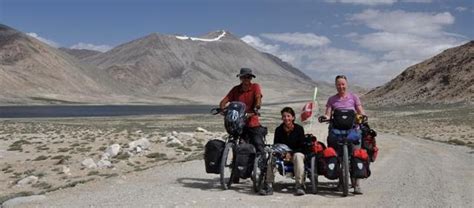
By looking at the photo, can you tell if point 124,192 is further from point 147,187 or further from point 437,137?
point 437,137

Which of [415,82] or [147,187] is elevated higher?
[415,82]

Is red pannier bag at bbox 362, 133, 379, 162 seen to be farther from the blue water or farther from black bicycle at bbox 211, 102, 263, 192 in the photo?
the blue water

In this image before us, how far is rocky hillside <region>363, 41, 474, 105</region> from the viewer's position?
109562mm

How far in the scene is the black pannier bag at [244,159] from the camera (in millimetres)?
11320

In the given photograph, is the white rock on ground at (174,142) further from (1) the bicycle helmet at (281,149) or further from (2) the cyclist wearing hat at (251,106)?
(1) the bicycle helmet at (281,149)

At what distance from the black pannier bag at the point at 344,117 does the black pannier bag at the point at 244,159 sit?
5.20 feet

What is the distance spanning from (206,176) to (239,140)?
2841mm

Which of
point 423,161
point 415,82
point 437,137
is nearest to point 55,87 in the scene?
point 415,82

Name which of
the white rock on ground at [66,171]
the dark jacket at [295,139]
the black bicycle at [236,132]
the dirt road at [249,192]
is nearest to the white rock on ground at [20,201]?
the dirt road at [249,192]

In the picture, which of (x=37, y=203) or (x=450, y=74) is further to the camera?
(x=450, y=74)

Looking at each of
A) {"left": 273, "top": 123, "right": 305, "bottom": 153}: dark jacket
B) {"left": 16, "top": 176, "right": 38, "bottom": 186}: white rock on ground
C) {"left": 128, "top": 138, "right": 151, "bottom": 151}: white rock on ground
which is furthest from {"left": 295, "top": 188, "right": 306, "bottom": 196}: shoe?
{"left": 128, "top": 138, "right": 151, "bottom": 151}: white rock on ground

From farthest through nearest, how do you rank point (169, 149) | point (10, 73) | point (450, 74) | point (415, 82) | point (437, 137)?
point (10, 73)
point (415, 82)
point (450, 74)
point (437, 137)
point (169, 149)

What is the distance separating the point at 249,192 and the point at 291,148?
1.11 metres

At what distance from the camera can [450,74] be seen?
11906cm
